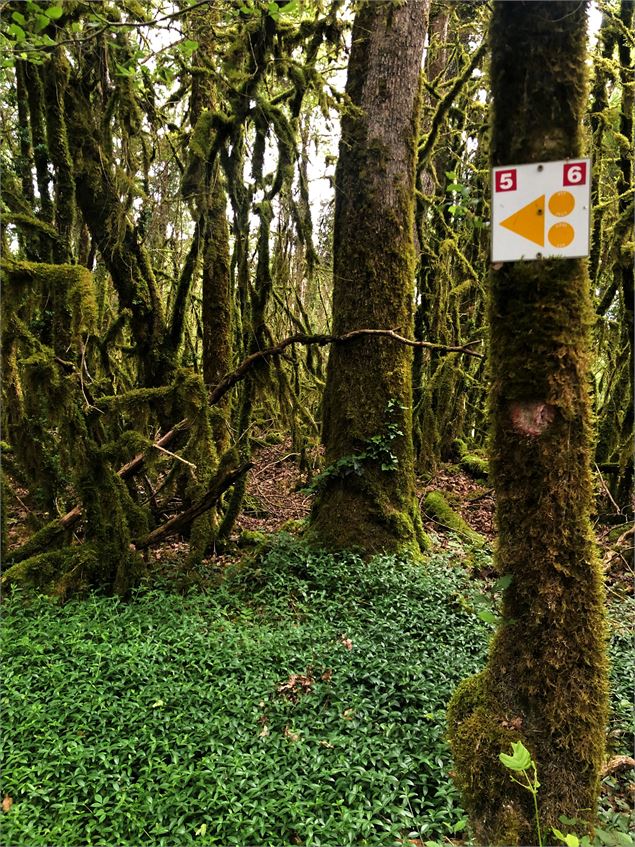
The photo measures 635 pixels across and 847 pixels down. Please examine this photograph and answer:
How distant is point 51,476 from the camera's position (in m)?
5.70

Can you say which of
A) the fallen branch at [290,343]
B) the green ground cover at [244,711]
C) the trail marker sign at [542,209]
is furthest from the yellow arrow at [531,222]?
the fallen branch at [290,343]

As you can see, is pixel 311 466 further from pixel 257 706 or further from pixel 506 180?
pixel 506 180

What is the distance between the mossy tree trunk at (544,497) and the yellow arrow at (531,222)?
0.11m

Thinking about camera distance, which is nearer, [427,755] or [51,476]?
[427,755]

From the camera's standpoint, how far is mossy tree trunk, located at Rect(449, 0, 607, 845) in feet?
6.60

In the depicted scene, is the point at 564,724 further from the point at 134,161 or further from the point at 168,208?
the point at 134,161

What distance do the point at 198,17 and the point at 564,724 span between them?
6750mm

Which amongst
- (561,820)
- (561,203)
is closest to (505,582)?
(561,820)

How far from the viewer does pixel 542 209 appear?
6.44 ft

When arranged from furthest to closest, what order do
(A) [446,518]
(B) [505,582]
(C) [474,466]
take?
1. (C) [474,466]
2. (A) [446,518]
3. (B) [505,582]

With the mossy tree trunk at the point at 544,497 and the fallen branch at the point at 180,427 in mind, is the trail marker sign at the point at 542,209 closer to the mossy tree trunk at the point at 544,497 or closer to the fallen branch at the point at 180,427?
the mossy tree trunk at the point at 544,497

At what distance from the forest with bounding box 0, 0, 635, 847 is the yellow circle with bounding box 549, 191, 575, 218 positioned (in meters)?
0.01

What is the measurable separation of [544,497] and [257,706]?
2.46 metres

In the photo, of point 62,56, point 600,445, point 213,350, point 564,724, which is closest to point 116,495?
point 213,350
